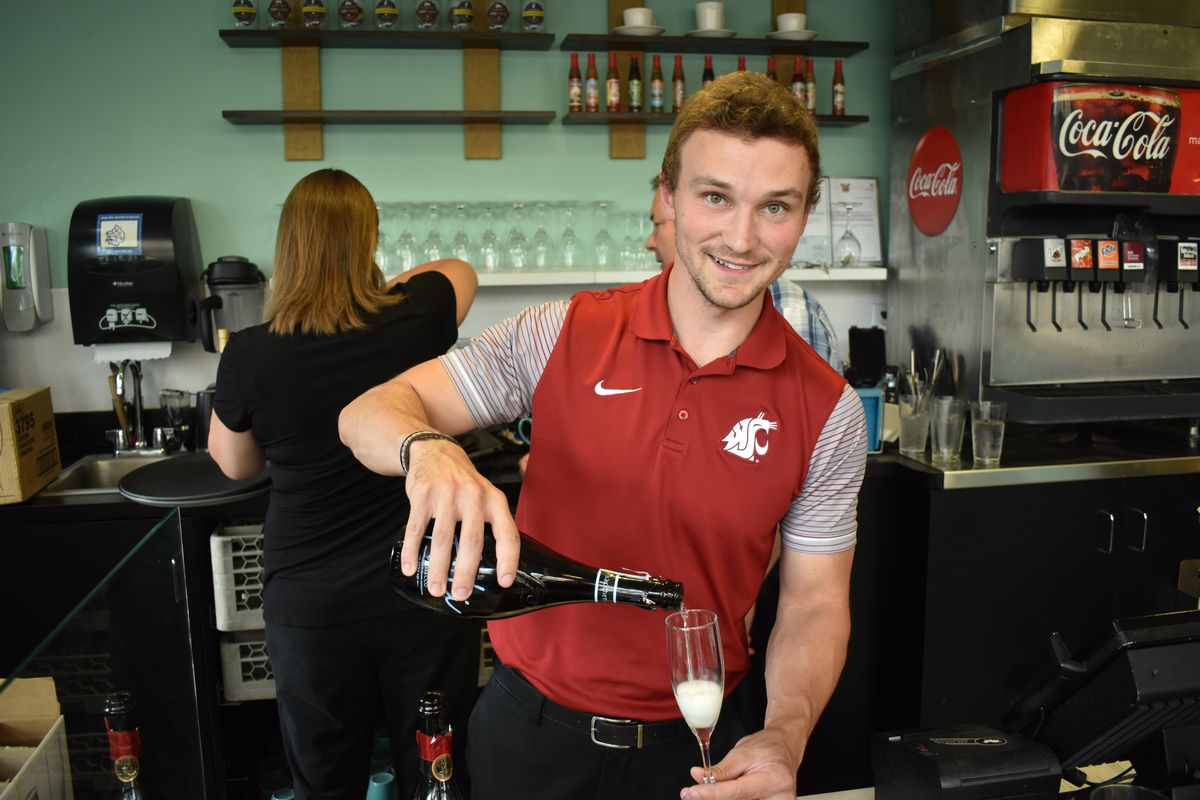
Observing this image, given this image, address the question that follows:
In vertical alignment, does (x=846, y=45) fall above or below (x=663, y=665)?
above

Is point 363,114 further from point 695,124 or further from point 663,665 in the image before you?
point 663,665

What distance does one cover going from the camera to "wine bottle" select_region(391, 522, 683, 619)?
1.23m

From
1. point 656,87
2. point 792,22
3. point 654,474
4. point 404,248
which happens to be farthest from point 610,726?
point 792,22

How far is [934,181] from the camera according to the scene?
11.3 feet

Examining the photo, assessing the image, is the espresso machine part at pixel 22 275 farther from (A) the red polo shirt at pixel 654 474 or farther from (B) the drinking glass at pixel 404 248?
(A) the red polo shirt at pixel 654 474

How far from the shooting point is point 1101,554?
3.05 m

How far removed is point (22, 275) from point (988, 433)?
319 centimetres

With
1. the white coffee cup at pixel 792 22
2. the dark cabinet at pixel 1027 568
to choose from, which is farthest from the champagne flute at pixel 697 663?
the white coffee cup at pixel 792 22

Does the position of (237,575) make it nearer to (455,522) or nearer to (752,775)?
(455,522)

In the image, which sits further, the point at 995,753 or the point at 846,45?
the point at 846,45

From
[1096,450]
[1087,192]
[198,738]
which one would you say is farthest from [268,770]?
[1087,192]

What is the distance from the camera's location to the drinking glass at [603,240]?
11.6 ft

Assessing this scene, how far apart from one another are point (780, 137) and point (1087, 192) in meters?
2.06

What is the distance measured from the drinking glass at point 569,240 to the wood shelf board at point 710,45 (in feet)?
1.89
